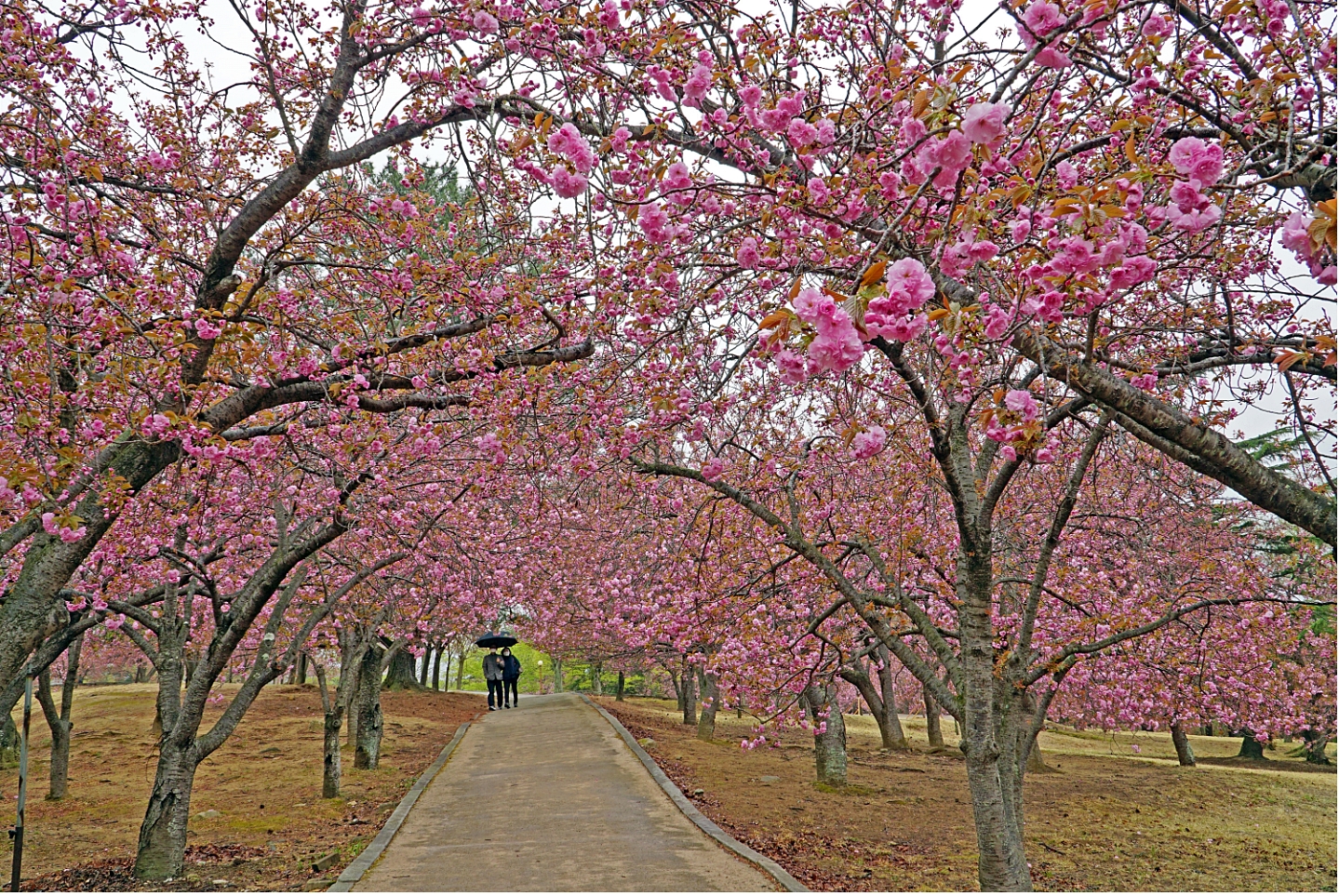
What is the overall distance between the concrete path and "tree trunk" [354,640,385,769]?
Answer: 157 cm

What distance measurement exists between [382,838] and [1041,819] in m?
9.25

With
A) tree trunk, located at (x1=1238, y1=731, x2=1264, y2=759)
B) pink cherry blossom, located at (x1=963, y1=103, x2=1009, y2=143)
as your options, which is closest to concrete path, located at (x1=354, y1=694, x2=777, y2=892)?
pink cherry blossom, located at (x1=963, y1=103, x2=1009, y2=143)

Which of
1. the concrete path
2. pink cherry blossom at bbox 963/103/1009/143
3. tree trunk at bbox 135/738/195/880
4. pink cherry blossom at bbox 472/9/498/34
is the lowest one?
the concrete path

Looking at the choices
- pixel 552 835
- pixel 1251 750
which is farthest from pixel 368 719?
pixel 1251 750

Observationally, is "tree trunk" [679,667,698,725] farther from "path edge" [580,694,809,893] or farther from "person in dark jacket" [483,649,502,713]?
"path edge" [580,694,809,893]

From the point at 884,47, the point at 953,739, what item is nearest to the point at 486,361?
the point at 884,47

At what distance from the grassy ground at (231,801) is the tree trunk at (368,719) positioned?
382 mm

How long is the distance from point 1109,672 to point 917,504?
12.3ft

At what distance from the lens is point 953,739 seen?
23547 mm

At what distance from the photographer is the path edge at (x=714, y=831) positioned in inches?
286

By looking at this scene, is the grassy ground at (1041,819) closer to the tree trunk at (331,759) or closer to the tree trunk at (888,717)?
the tree trunk at (888,717)

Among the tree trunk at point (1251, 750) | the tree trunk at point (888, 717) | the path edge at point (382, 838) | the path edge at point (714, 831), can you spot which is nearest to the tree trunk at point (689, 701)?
the tree trunk at point (888, 717)

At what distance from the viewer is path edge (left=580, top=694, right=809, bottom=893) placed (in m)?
7.26

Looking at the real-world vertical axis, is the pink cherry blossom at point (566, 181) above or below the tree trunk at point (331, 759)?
above
